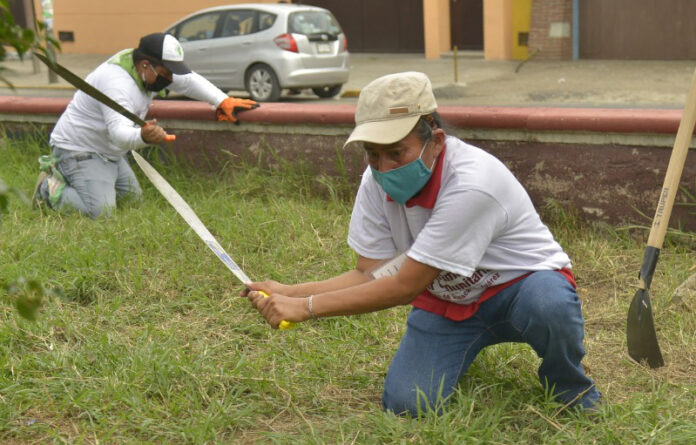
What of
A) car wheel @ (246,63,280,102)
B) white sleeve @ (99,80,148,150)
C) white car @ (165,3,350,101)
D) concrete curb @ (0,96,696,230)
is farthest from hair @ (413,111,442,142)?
car wheel @ (246,63,280,102)

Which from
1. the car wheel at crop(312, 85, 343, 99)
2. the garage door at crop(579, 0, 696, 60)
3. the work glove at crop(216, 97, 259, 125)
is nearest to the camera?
the work glove at crop(216, 97, 259, 125)

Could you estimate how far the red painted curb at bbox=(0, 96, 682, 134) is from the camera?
5.22 m

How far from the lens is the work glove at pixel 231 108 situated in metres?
6.59

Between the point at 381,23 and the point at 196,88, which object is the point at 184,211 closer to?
the point at 196,88

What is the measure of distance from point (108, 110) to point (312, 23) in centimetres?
703

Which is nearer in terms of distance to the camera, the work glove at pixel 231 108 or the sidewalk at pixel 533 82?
the work glove at pixel 231 108

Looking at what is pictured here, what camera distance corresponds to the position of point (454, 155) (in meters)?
3.18

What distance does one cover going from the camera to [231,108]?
6586mm

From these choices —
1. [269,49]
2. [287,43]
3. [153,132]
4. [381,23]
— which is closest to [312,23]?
[287,43]

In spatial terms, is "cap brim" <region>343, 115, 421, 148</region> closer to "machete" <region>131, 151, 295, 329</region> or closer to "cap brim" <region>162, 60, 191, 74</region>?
"machete" <region>131, 151, 295, 329</region>

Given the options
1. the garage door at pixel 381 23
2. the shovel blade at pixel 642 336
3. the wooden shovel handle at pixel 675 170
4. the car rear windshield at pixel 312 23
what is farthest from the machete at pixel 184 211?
the garage door at pixel 381 23

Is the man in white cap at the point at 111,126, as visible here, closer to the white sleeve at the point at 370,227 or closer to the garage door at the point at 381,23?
the white sleeve at the point at 370,227

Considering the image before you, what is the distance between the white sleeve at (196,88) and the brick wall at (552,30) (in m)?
10.8

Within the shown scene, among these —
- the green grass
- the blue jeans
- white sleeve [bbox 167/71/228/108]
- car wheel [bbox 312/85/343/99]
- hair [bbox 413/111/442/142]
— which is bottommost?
car wheel [bbox 312/85/343/99]
